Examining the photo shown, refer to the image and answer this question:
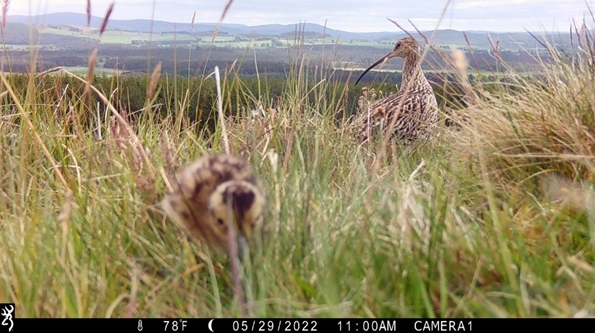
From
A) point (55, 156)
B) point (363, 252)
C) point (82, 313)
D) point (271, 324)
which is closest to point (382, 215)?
point (363, 252)

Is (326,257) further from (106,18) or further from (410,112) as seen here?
(410,112)

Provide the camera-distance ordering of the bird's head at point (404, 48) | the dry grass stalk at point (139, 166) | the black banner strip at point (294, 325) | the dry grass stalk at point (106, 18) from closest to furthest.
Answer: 1. the black banner strip at point (294, 325)
2. the dry grass stalk at point (139, 166)
3. the dry grass stalk at point (106, 18)
4. the bird's head at point (404, 48)

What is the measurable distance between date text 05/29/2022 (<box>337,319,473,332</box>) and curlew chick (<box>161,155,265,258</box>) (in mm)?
377

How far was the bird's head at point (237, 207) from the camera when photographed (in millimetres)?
1795

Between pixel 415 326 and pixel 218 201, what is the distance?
632mm

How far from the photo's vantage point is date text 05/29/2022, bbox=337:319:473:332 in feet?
5.83

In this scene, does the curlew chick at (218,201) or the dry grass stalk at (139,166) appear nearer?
the curlew chick at (218,201)

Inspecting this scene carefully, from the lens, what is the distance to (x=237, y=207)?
1861 millimetres

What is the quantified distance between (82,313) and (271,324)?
0.55 m

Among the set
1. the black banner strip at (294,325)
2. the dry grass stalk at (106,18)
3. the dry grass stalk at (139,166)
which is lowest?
the black banner strip at (294,325)

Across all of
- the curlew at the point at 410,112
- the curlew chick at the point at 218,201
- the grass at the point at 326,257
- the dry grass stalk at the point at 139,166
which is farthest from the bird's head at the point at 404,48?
the curlew chick at the point at 218,201

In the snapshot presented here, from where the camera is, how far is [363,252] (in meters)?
2.07

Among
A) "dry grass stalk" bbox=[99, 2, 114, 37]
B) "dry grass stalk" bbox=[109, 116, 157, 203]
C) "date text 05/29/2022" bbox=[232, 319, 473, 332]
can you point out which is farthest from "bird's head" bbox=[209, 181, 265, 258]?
"dry grass stalk" bbox=[99, 2, 114, 37]

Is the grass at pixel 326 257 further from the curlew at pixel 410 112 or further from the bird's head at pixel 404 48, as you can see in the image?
the bird's head at pixel 404 48
